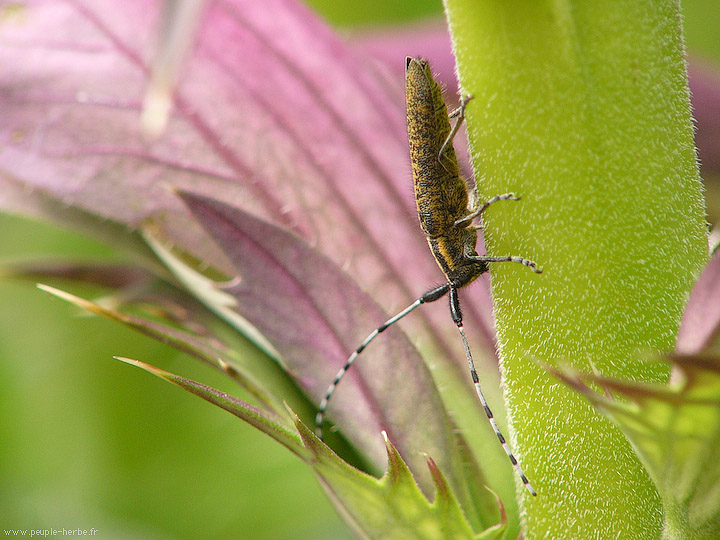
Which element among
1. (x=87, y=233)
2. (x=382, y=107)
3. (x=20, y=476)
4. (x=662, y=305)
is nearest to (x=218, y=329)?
(x=87, y=233)

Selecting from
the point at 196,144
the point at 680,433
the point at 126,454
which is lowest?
the point at 680,433

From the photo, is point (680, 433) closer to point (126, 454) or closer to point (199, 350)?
point (199, 350)

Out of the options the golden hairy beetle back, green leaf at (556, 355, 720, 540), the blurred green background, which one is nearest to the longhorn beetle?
the golden hairy beetle back

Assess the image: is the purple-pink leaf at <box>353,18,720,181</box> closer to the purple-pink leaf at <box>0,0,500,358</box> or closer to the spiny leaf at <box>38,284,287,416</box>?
the purple-pink leaf at <box>0,0,500,358</box>

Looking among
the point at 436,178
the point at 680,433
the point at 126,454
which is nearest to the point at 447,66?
the point at 436,178

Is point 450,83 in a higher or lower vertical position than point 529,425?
higher

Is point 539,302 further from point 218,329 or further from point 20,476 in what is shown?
point 20,476
